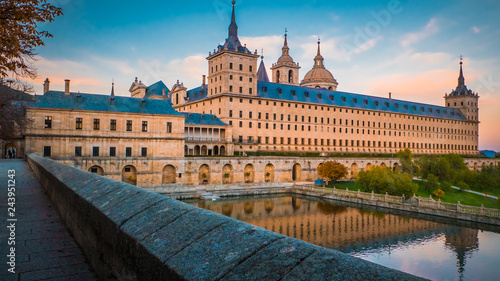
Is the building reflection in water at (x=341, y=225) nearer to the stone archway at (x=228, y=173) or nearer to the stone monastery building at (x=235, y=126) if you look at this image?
the stone archway at (x=228, y=173)

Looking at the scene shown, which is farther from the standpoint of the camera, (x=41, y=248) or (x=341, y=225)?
(x=341, y=225)

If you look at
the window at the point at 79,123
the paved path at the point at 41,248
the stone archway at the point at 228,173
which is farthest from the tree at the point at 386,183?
the paved path at the point at 41,248

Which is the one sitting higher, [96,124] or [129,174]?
[96,124]

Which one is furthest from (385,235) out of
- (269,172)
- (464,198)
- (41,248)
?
(41,248)

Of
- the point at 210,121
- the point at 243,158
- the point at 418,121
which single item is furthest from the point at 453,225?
the point at 418,121

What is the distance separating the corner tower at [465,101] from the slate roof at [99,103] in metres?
95.8

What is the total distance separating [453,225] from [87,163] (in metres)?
41.7

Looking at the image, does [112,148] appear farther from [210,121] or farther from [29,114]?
[210,121]

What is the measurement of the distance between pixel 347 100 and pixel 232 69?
3248 centimetres

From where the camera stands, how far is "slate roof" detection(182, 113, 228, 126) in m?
59.5

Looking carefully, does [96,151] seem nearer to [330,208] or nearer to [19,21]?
[330,208]

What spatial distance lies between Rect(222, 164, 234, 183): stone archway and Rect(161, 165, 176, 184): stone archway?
801cm

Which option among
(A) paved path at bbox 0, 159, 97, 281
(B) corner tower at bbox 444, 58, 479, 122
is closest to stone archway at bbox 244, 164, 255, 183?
(A) paved path at bbox 0, 159, 97, 281

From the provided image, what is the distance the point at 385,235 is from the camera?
3281 centimetres
